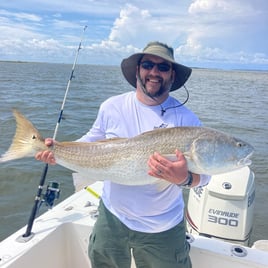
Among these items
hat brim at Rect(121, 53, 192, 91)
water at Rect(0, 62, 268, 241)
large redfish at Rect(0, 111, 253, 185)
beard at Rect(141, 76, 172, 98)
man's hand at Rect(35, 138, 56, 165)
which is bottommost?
water at Rect(0, 62, 268, 241)

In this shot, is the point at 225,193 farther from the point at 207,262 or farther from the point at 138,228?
the point at 138,228

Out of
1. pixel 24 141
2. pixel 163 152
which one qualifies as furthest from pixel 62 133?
pixel 163 152

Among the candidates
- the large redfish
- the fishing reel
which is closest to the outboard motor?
the large redfish

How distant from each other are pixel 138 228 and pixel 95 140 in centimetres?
75

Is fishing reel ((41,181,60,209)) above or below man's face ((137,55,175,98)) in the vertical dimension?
below

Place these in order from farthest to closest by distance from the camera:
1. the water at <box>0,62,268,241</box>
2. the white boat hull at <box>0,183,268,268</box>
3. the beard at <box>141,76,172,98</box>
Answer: the water at <box>0,62,268,241</box>
the white boat hull at <box>0,183,268,268</box>
the beard at <box>141,76,172,98</box>

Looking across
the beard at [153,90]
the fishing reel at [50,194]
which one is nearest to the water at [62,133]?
the fishing reel at [50,194]

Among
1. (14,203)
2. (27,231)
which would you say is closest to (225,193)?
(27,231)

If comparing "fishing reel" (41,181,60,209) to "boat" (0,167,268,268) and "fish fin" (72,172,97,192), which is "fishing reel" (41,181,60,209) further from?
"fish fin" (72,172,97,192)

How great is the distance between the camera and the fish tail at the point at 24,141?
2.56 m

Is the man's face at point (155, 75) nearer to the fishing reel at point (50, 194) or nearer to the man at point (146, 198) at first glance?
the man at point (146, 198)

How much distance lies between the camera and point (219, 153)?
7.53 ft

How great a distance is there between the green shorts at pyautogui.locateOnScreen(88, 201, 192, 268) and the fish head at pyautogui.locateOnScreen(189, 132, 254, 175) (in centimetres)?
49

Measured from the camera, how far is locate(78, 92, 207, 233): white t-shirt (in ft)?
7.59
